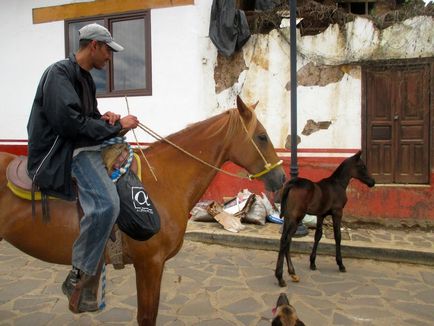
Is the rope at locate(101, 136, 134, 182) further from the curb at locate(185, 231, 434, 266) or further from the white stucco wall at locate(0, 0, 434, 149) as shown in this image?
the white stucco wall at locate(0, 0, 434, 149)

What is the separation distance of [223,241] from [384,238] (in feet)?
9.09

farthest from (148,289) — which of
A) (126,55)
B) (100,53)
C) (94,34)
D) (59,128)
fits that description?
(126,55)

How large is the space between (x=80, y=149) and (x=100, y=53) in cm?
73

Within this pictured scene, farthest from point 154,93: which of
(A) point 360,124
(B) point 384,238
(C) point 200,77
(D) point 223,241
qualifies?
(B) point 384,238

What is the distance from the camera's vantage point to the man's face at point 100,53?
291 cm

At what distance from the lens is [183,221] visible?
310 centimetres

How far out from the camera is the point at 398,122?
7.33 metres

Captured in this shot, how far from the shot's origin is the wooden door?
7.22 m

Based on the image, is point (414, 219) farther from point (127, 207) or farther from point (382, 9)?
point (127, 207)

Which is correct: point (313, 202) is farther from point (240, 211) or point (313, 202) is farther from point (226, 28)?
point (226, 28)

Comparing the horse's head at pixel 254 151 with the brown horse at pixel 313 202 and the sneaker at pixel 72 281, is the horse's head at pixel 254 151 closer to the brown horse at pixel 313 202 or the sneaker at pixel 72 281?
the sneaker at pixel 72 281

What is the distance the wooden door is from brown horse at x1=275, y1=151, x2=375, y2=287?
67.6 inches

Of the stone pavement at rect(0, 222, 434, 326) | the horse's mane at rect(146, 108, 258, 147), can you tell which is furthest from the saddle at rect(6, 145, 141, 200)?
the stone pavement at rect(0, 222, 434, 326)

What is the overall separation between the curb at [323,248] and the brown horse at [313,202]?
0.71 meters
